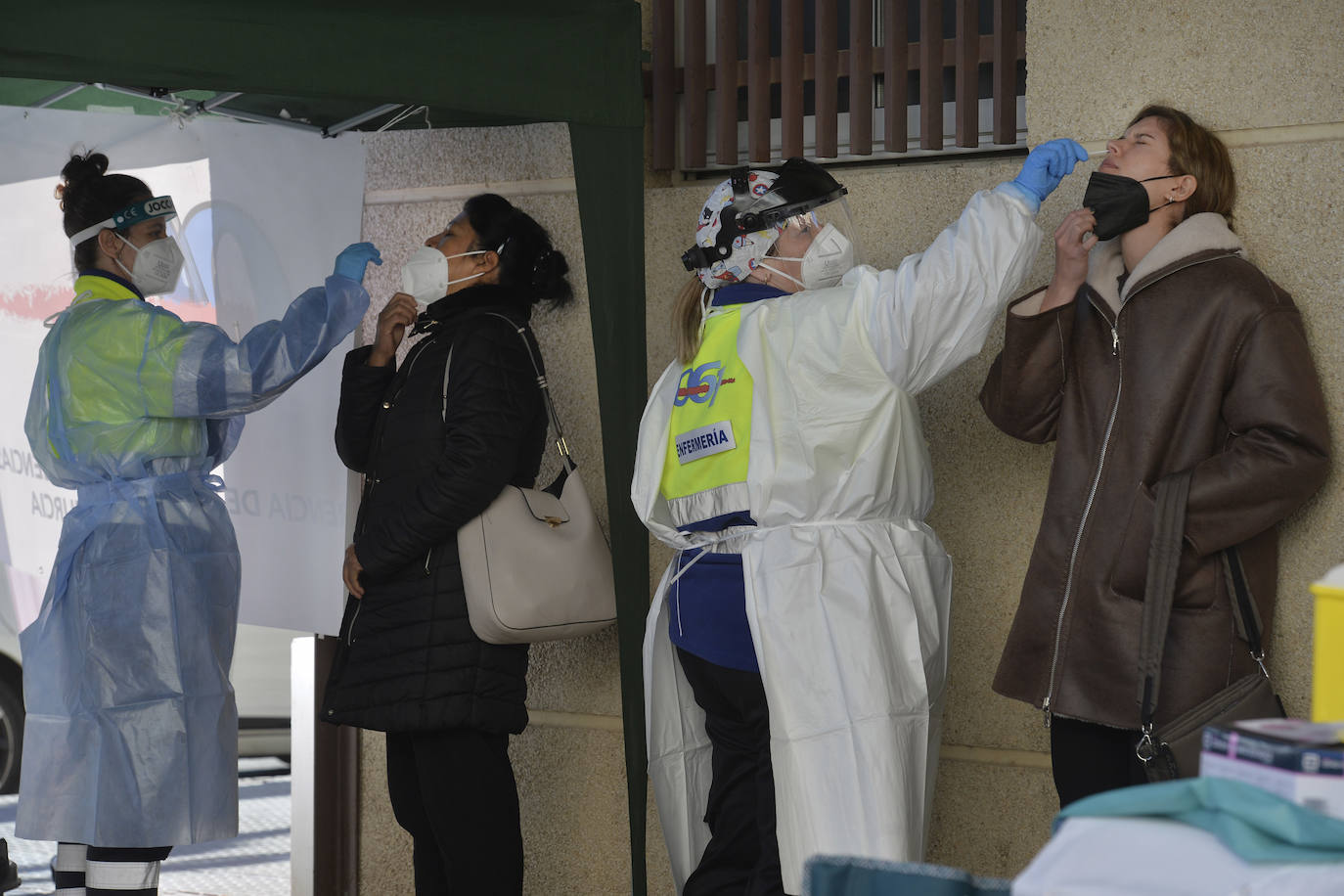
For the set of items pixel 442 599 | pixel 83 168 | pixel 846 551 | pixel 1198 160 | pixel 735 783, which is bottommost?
pixel 735 783

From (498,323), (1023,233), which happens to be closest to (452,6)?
(498,323)

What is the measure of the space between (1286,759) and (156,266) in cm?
299

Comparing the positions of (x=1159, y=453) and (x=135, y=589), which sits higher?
(x=1159, y=453)

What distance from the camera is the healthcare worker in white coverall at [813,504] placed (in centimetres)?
246

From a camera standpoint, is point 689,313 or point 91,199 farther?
point 91,199

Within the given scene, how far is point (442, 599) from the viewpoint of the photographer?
10.1 feet

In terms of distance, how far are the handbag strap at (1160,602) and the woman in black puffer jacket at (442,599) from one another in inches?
54.4

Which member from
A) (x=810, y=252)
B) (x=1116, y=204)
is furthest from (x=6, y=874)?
(x=1116, y=204)

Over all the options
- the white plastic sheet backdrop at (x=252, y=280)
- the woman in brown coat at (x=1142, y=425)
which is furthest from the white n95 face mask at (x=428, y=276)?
the woman in brown coat at (x=1142, y=425)

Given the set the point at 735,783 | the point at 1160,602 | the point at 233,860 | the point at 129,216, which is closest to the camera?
the point at 1160,602

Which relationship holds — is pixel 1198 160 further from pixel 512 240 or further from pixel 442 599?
pixel 442 599

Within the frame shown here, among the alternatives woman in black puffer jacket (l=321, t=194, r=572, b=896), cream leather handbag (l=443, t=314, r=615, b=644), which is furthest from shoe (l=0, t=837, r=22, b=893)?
cream leather handbag (l=443, t=314, r=615, b=644)

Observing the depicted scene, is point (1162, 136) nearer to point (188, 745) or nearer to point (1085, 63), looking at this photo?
point (1085, 63)

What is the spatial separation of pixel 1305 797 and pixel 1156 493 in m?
1.39
